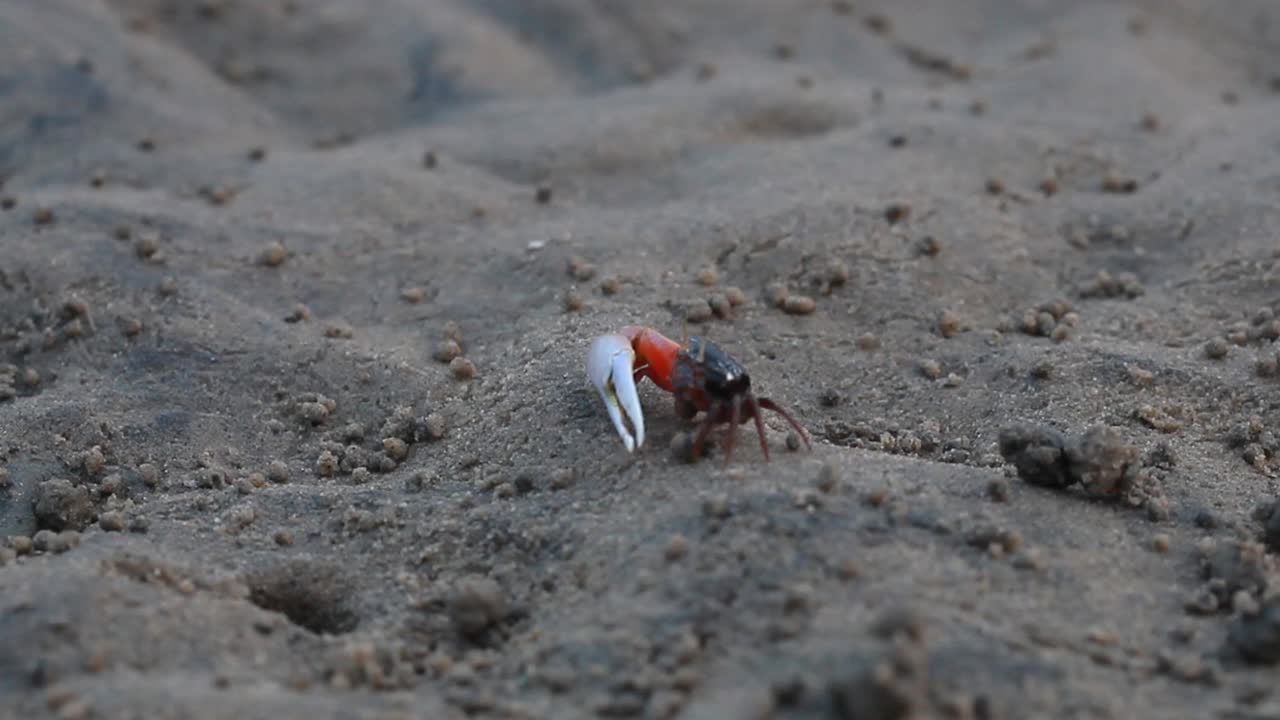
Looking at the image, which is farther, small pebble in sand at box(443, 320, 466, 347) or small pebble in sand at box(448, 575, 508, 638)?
small pebble in sand at box(443, 320, 466, 347)

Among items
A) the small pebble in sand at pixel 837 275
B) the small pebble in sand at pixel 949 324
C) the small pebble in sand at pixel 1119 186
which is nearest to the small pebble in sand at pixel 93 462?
the small pebble in sand at pixel 837 275

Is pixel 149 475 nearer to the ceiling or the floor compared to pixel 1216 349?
nearer to the floor

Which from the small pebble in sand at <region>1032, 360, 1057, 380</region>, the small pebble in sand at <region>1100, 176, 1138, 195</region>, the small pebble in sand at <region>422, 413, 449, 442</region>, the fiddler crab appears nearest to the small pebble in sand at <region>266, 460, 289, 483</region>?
the small pebble in sand at <region>422, 413, 449, 442</region>

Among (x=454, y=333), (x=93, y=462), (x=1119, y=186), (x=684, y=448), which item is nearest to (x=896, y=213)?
(x=1119, y=186)

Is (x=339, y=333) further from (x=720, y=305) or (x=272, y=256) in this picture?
(x=720, y=305)

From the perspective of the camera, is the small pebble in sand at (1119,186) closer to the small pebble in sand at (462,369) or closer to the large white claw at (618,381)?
the large white claw at (618,381)

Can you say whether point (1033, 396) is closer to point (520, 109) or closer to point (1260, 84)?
point (520, 109)

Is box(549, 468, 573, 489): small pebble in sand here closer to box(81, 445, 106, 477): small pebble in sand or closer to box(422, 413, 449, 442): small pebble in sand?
box(422, 413, 449, 442): small pebble in sand
